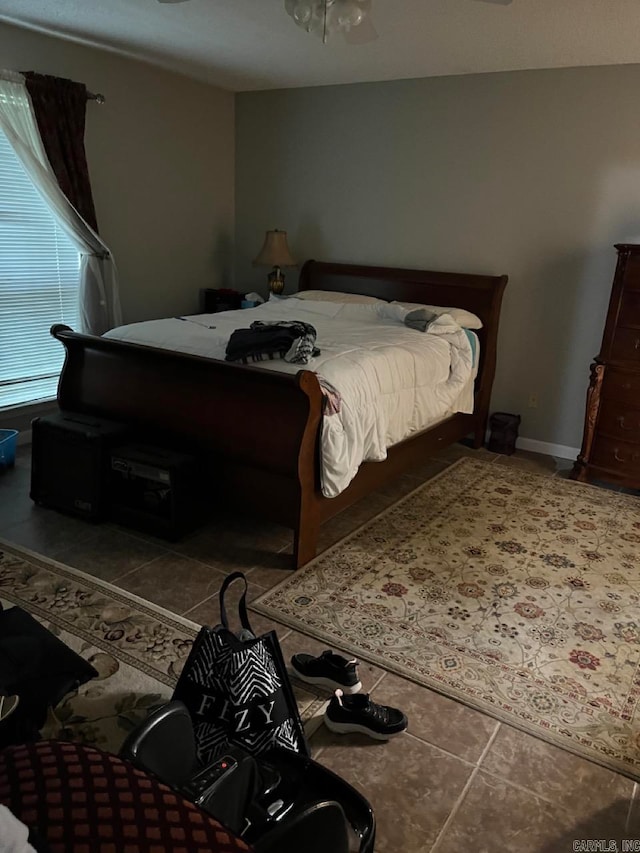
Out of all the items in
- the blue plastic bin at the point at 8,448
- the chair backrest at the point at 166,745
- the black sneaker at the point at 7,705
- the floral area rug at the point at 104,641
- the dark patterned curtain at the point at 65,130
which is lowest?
the floral area rug at the point at 104,641

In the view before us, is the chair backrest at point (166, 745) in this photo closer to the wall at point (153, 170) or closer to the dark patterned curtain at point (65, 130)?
the wall at point (153, 170)

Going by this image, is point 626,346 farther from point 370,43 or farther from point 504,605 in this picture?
point 370,43

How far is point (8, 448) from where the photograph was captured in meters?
3.67

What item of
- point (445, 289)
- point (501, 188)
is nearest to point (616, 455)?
point (445, 289)

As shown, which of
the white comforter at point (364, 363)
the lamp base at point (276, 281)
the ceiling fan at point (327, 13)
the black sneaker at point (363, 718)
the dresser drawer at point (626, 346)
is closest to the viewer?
the black sneaker at point (363, 718)

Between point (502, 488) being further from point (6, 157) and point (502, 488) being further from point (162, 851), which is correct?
point (6, 157)

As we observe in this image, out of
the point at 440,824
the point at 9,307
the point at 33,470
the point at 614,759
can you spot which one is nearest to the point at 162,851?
the point at 440,824

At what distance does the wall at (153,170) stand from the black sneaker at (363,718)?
9.90 feet

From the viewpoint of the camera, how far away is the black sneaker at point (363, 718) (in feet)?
6.13

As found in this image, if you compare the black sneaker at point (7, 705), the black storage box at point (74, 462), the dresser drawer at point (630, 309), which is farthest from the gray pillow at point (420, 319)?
the black sneaker at point (7, 705)

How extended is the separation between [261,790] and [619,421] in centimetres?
305

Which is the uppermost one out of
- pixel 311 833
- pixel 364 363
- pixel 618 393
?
pixel 364 363

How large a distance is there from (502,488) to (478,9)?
240cm

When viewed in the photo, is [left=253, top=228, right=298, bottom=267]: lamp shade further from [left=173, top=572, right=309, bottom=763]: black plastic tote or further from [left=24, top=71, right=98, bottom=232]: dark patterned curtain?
[left=173, top=572, right=309, bottom=763]: black plastic tote
